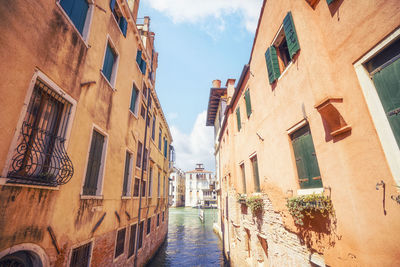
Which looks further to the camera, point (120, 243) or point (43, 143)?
point (120, 243)

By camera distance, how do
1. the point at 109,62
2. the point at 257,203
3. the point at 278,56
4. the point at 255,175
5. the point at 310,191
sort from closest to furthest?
1. the point at 310,191
2. the point at 278,56
3. the point at 257,203
4. the point at 109,62
5. the point at 255,175

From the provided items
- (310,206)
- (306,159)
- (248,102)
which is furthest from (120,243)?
(248,102)

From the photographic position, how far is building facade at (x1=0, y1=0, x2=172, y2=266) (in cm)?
299

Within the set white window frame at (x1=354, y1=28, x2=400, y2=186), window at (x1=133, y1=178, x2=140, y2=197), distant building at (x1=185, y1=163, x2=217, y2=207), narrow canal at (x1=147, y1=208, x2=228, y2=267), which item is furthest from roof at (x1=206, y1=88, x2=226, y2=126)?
distant building at (x1=185, y1=163, x2=217, y2=207)

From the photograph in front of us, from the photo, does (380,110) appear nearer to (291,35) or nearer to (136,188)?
(291,35)

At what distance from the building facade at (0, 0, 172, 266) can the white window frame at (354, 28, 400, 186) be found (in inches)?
216

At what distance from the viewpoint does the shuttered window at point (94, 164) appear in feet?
17.2

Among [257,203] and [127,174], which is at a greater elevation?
[127,174]

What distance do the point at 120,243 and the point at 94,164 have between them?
3.85 m

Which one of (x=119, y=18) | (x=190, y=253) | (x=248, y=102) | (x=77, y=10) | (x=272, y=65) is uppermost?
(x=119, y=18)

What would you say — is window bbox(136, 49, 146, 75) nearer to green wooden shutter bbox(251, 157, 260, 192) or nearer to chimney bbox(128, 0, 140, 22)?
chimney bbox(128, 0, 140, 22)

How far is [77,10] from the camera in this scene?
487 centimetres

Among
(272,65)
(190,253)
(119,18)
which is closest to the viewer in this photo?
Answer: (272,65)

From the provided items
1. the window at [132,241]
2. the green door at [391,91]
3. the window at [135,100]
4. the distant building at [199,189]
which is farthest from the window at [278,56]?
the distant building at [199,189]
